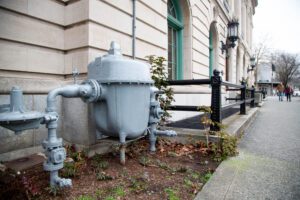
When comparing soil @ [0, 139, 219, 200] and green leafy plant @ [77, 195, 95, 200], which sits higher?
soil @ [0, 139, 219, 200]

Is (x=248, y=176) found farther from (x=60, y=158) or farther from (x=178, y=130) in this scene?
(x=60, y=158)

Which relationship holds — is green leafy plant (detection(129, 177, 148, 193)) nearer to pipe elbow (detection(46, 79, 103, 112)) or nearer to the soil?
the soil

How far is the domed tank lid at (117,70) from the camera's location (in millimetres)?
2916

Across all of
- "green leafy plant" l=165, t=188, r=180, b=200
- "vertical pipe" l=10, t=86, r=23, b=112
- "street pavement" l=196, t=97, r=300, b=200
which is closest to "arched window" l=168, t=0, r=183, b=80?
"street pavement" l=196, t=97, r=300, b=200

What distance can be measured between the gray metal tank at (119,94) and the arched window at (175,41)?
5.20 meters

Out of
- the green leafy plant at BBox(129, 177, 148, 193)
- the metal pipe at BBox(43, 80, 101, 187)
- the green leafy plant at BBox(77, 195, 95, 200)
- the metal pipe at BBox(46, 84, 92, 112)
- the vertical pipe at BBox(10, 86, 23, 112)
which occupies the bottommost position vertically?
the green leafy plant at BBox(77, 195, 95, 200)

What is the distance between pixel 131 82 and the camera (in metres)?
2.96

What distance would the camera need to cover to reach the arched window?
27.1ft

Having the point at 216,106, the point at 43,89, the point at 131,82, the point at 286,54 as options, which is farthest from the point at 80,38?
the point at 286,54

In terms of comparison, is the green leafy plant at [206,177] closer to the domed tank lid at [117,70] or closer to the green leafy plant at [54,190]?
the domed tank lid at [117,70]

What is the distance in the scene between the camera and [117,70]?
115 inches

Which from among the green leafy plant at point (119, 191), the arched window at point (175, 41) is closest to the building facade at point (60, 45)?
the green leafy plant at point (119, 191)

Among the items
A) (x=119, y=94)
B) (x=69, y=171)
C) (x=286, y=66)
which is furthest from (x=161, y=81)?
(x=286, y=66)

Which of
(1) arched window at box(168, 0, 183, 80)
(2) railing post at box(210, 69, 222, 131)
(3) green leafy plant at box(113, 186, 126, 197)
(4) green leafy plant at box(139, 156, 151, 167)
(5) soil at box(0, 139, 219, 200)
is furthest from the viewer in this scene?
(1) arched window at box(168, 0, 183, 80)
